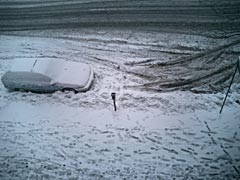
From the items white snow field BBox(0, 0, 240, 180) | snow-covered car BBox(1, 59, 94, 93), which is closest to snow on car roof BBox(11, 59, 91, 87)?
snow-covered car BBox(1, 59, 94, 93)

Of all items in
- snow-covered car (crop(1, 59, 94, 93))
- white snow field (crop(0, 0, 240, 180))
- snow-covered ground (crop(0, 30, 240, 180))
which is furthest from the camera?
snow-covered car (crop(1, 59, 94, 93))

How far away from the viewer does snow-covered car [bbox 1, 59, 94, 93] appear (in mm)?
11930

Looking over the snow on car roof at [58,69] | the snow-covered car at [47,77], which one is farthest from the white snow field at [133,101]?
the snow on car roof at [58,69]

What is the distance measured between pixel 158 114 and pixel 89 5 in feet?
43.4

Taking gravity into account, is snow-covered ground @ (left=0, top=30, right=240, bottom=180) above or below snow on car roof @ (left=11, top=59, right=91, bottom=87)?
below

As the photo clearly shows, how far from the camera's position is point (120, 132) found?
33.0 feet

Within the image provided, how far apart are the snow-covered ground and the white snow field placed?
0.13 feet

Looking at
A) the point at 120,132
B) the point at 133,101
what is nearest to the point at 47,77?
the point at 133,101

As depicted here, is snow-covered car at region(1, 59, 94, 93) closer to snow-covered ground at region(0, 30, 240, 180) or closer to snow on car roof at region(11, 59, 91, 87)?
snow on car roof at region(11, 59, 91, 87)

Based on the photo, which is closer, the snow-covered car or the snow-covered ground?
the snow-covered ground

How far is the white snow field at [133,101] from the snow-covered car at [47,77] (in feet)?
1.21

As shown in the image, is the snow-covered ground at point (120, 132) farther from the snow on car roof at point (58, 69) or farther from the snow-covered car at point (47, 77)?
the snow on car roof at point (58, 69)

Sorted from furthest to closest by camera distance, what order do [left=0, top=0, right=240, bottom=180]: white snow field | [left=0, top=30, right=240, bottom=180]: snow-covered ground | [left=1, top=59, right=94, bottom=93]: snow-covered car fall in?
[left=1, top=59, right=94, bottom=93]: snow-covered car < [left=0, top=0, right=240, bottom=180]: white snow field < [left=0, top=30, right=240, bottom=180]: snow-covered ground

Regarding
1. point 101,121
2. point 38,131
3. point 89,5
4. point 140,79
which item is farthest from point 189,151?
point 89,5
